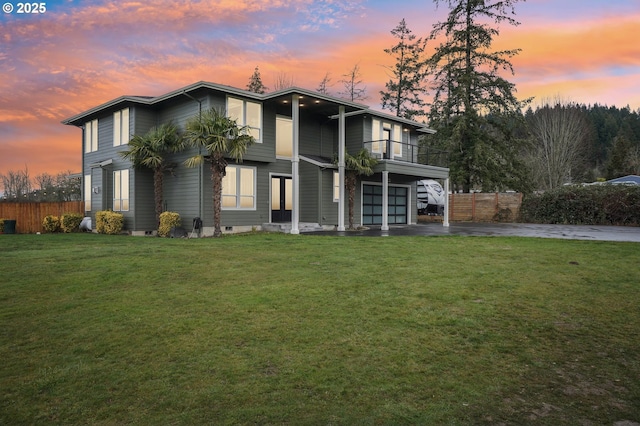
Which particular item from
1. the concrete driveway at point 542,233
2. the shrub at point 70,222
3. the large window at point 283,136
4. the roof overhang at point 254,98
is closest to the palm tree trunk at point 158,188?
the roof overhang at point 254,98

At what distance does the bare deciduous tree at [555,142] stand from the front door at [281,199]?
28156 millimetres

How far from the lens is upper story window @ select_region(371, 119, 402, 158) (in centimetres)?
2214

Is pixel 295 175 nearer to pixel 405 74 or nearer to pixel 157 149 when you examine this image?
pixel 157 149

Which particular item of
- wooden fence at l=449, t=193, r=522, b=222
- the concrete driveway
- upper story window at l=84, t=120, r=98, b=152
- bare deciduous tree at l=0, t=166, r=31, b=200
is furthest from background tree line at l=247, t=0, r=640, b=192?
bare deciduous tree at l=0, t=166, r=31, b=200

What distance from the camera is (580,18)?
1723 cm

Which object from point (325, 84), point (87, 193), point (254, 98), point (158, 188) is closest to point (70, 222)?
point (87, 193)

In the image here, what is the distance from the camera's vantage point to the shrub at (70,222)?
2077 centimetres

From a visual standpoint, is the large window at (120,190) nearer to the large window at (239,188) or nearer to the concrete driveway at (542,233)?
the large window at (239,188)

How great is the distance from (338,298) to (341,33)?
56.7 feet

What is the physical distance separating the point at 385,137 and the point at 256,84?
24.4 metres

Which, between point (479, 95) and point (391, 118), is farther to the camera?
point (479, 95)

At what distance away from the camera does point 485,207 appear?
88.9 feet

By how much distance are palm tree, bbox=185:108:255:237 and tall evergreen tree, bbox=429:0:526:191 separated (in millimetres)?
19284

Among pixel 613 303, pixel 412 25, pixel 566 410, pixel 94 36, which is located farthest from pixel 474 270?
pixel 412 25
